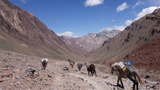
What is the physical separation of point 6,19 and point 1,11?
514cm

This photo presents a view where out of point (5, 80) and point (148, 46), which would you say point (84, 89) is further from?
point (148, 46)

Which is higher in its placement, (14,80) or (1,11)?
(1,11)

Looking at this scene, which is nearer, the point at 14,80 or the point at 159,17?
the point at 14,80

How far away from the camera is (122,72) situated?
14953 millimetres

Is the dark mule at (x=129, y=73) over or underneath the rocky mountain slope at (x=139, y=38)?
underneath

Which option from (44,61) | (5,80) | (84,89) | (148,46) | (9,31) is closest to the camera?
(5,80)

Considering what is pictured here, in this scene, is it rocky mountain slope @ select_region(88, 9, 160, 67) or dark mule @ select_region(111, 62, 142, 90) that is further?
rocky mountain slope @ select_region(88, 9, 160, 67)

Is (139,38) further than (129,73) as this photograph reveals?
Yes

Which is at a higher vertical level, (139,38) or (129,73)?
(139,38)

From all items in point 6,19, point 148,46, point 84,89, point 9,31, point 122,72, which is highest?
point 6,19

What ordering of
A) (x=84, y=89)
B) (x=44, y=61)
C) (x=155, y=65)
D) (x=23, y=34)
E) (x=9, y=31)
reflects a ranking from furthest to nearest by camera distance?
(x=23, y=34) < (x=9, y=31) < (x=155, y=65) < (x=44, y=61) < (x=84, y=89)

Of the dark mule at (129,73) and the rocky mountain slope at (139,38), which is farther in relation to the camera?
the rocky mountain slope at (139,38)

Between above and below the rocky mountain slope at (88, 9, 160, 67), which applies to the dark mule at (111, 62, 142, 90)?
below

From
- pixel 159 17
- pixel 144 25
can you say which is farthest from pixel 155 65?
pixel 144 25
